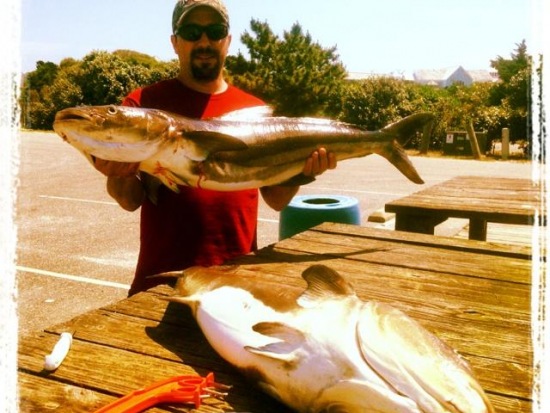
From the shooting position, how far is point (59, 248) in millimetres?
7332

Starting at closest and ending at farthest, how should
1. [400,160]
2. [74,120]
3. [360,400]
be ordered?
[360,400] → [74,120] → [400,160]

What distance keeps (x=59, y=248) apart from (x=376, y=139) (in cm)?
546

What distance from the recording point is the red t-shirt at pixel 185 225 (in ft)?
10.6

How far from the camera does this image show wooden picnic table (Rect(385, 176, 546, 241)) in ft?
14.5

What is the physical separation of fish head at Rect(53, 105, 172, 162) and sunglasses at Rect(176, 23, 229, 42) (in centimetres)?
114

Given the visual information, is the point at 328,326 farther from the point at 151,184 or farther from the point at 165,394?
the point at 151,184

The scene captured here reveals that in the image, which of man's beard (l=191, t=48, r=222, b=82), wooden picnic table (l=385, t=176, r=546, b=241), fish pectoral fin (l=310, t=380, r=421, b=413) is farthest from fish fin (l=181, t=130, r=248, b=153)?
wooden picnic table (l=385, t=176, r=546, b=241)

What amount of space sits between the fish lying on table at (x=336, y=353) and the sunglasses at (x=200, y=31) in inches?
81.3

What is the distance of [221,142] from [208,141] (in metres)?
0.07

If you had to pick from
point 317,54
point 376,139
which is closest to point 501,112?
point 317,54

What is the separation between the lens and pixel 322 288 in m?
1.69

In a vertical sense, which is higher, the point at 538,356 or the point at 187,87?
the point at 187,87

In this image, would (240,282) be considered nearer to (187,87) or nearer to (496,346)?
(496,346)

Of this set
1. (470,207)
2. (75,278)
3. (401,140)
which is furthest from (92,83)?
(401,140)
